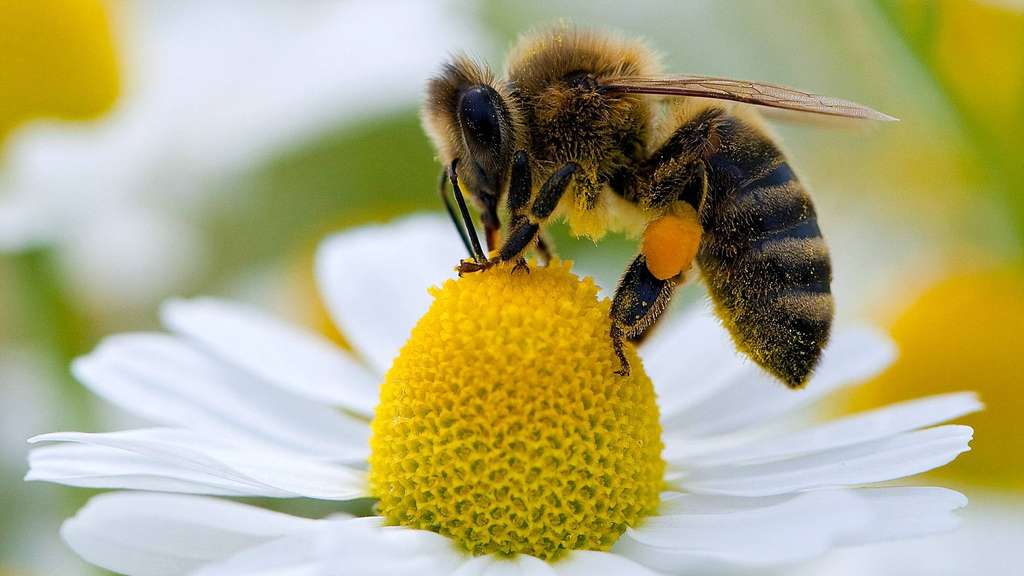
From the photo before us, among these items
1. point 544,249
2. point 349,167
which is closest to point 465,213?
point 544,249

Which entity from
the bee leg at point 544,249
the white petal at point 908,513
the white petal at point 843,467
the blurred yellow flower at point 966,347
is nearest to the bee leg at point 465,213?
the bee leg at point 544,249

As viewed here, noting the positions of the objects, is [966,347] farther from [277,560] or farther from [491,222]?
[277,560]

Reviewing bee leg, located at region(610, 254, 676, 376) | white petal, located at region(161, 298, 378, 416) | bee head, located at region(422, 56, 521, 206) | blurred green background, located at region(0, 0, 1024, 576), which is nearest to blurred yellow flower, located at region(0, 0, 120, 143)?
blurred green background, located at region(0, 0, 1024, 576)

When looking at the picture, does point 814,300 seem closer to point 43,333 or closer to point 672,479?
point 672,479

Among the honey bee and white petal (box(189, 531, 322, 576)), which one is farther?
the honey bee

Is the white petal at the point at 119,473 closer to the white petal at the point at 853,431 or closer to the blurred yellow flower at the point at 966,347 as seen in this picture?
the white petal at the point at 853,431

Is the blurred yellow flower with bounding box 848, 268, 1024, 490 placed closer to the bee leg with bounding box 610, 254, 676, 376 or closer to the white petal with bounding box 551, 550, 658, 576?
the bee leg with bounding box 610, 254, 676, 376
